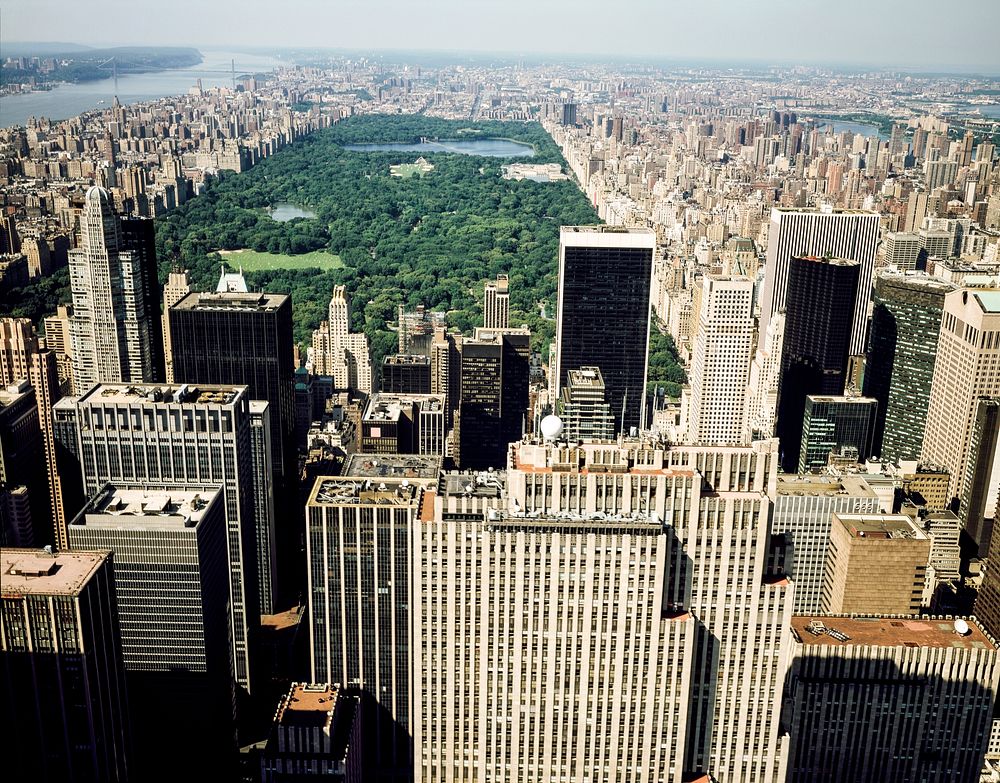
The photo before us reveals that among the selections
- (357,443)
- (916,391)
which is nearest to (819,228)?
(916,391)

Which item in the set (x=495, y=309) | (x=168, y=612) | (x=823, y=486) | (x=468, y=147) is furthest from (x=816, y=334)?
(x=468, y=147)

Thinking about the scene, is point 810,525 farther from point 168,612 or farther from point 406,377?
point 406,377

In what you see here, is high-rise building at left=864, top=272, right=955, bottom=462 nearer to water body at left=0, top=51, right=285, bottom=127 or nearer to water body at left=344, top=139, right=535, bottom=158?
water body at left=0, top=51, right=285, bottom=127

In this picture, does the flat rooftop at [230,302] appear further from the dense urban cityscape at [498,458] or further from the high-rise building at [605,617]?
the high-rise building at [605,617]

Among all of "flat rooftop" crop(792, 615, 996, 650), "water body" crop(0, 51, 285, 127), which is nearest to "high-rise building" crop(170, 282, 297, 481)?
"water body" crop(0, 51, 285, 127)

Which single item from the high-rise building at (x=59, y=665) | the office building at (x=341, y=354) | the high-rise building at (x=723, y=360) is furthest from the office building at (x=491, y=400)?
the high-rise building at (x=59, y=665)

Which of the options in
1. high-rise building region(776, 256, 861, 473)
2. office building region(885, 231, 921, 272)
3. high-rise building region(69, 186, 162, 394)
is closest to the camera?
high-rise building region(69, 186, 162, 394)
